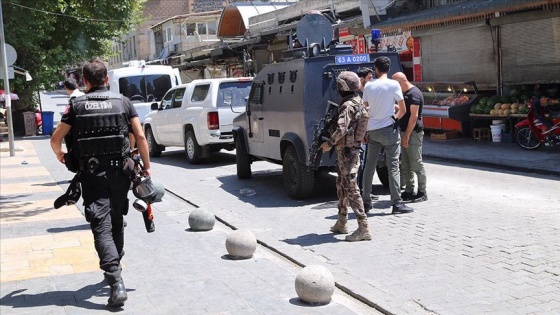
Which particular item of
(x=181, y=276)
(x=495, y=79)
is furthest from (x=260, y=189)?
(x=495, y=79)

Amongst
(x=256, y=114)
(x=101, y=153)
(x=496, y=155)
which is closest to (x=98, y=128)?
(x=101, y=153)

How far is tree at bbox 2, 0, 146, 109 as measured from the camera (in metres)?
26.2

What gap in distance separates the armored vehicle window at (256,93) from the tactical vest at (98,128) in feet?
19.7

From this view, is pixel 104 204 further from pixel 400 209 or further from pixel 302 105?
pixel 302 105

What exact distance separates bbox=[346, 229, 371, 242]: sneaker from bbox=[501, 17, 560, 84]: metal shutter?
9496 mm

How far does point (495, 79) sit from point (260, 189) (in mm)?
8379

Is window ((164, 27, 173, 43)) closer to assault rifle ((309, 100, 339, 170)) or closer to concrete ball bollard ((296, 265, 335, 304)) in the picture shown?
assault rifle ((309, 100, 339, 170))

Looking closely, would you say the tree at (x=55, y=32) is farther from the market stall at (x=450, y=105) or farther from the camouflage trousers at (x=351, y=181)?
the camouflage trousers at (x=351, y=181)

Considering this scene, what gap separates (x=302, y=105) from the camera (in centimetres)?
970

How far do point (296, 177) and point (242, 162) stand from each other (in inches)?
101

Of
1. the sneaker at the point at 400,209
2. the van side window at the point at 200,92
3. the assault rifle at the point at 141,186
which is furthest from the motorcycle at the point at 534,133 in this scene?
the assault rifle at the point at 141,186

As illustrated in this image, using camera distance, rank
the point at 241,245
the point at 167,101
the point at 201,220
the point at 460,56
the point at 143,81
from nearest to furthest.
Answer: the point at 241,245
the point at 201,220
the point at 167,101
the point at 460,56
the point at 143,81

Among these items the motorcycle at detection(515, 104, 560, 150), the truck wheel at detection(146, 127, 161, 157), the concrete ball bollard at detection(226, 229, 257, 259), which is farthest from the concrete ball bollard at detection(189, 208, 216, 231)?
the truck wheel at detection(146, 127, 161, 157)

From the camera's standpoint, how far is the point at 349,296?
223 inches
